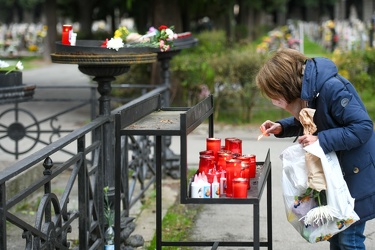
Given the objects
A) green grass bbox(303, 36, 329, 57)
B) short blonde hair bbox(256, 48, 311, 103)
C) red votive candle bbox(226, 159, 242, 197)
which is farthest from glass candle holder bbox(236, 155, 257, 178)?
green grass bbox(303, 36, 329, 57)

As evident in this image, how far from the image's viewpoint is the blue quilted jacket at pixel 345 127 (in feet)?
13.0

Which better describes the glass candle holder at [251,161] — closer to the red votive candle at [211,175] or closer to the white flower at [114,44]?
the red votive candle at [211,175]

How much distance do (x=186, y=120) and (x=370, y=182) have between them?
0.96m

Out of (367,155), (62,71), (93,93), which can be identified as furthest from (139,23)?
(367,155)

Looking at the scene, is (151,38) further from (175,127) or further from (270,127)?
(175,127)

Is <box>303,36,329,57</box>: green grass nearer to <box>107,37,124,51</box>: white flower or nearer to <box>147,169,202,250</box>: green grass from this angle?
<box>147,169,202,250</box>: green grass

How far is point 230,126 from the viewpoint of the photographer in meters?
13.3

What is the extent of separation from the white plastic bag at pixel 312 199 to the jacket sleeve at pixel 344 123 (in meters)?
0.06

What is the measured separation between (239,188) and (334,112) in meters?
0.57

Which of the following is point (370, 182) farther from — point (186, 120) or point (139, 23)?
point (139, 23)

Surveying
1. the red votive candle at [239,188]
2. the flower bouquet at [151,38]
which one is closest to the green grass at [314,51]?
the flower bouquet at [151,38]

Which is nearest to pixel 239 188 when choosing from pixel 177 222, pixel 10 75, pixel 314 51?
pixel 10 75

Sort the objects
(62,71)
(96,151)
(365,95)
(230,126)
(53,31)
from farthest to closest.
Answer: (53,31), (62,71), (365,95), (230,126), (96,151)

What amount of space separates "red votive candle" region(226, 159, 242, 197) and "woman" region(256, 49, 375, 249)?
324 mm
